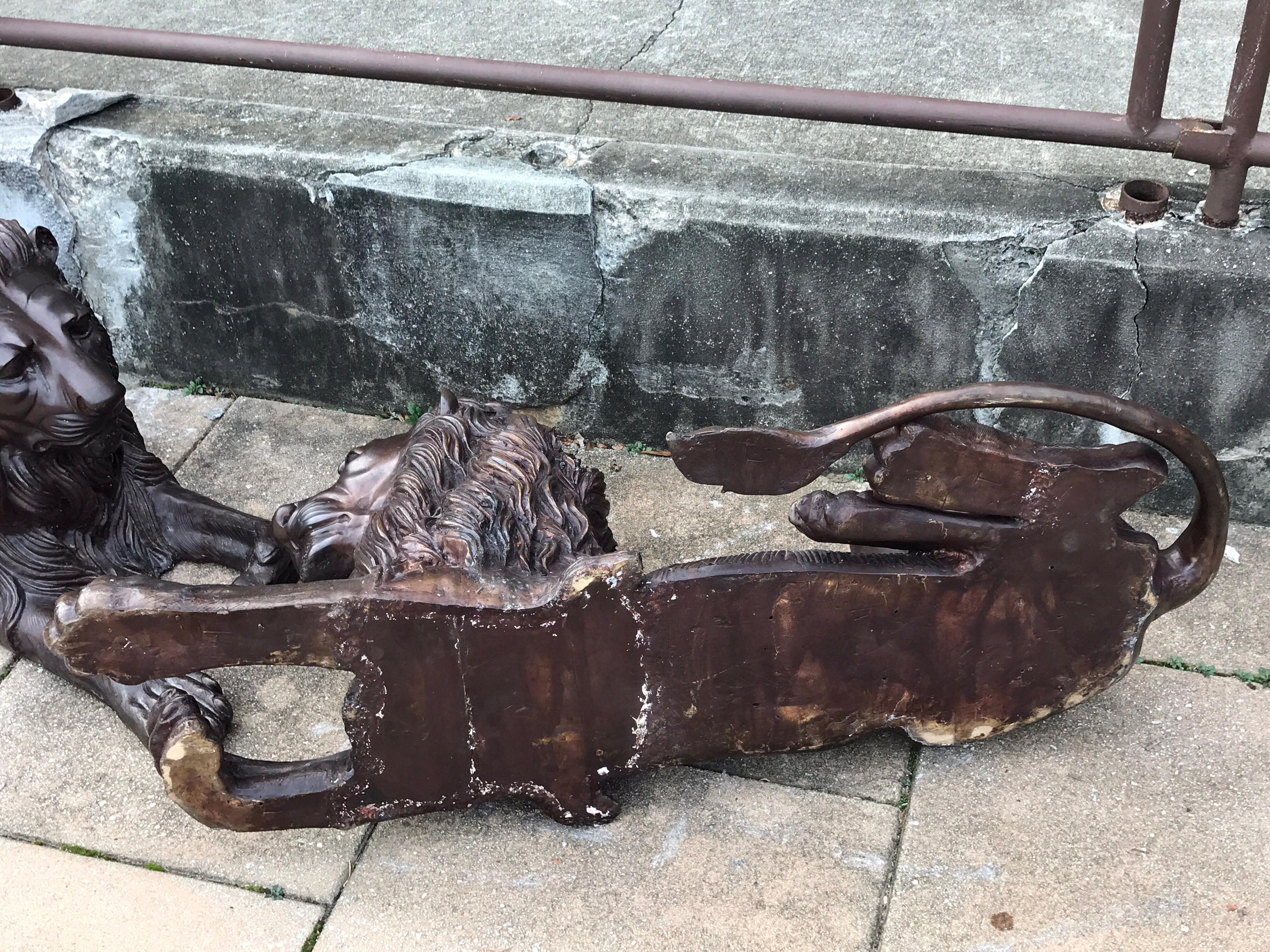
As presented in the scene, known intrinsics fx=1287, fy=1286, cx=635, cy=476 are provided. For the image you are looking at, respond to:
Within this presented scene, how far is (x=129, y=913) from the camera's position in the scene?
90.8 inches

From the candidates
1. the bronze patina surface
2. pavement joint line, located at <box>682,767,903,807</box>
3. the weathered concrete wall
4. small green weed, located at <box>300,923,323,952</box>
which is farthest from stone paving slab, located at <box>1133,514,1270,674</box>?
small green weed, located at <box>300,923,323,952</box>

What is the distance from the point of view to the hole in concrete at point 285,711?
8.55 feet

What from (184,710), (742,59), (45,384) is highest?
(742,59)

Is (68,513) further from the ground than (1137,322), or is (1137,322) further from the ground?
(1137,322)

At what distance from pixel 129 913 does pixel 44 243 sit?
4.33ft

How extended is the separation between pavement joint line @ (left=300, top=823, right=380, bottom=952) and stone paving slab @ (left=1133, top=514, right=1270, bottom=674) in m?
1.61

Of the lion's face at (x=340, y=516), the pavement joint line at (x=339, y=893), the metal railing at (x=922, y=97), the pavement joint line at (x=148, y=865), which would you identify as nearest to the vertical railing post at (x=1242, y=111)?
the metal railing at (x=922, y=97)

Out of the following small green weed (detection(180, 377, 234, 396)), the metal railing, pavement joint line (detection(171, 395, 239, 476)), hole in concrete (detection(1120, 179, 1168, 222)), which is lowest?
pavement joint line (detection(171, 395, 239, 476))

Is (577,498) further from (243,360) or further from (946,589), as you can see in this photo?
(243,360)

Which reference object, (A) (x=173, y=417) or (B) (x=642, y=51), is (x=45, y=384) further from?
(B) (x=642, y=51)

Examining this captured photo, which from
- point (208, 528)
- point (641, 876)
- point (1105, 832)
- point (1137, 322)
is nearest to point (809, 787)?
point (641, 876)

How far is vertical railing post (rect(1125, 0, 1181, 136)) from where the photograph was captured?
250cm

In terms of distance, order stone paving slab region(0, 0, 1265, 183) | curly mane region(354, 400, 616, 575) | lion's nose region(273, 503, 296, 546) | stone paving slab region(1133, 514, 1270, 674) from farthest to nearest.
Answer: stone paving slab region(0, 0, 1265, 183) < stone paving slab region(1133, 514, 1270, 674) < lion's nose region(273, 503, 296, 546) < curly mane region(354, 400, 616, 575)

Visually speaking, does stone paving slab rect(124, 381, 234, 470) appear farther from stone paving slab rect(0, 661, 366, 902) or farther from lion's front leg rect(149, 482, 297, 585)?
stone paving slab rect(0, 661, 366, 902)
